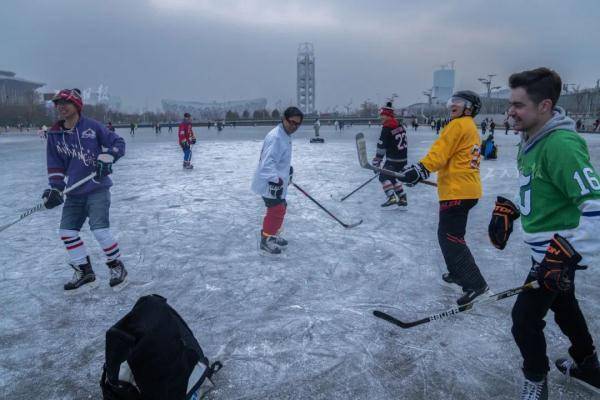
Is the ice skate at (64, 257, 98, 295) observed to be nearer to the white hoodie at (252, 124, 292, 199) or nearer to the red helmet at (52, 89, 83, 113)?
the red helmet at (52, 89, 83, 113)

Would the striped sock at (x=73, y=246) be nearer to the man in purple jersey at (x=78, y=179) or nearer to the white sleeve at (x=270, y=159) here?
the man in purple jersey at (x=78, y=179)

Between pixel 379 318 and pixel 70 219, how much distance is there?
2806 mm

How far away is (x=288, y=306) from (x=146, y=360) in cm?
155

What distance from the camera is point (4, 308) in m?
3.18

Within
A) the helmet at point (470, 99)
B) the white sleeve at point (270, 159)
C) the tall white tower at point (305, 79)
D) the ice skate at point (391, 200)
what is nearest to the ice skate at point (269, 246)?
the white sleeve at point (270, 159)

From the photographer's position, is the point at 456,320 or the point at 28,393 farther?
the point at 456,320

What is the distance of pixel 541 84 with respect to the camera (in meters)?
1.89

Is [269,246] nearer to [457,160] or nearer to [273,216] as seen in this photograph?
[273,216]

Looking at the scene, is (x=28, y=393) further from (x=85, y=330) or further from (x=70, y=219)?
(x=70, y=219)

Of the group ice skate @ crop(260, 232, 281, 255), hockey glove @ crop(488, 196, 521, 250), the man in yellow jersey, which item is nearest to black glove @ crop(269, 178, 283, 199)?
ice skate @ crop(260, 232, 281, 255)

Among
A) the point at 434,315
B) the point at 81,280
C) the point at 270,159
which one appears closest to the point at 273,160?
the point at 270,159

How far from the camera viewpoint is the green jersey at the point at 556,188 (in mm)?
1691

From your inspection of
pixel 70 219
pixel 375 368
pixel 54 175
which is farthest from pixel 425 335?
pixel 54 175

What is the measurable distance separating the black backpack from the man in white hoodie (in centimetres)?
240
